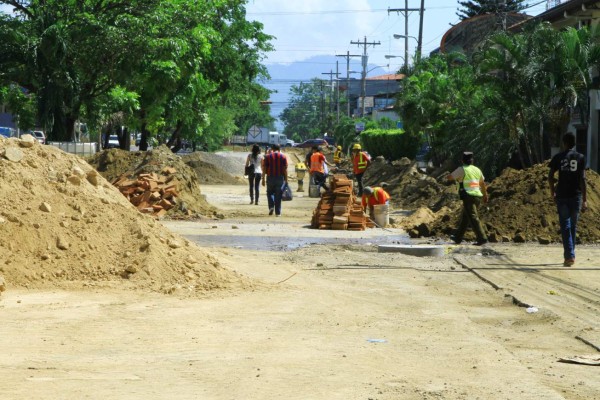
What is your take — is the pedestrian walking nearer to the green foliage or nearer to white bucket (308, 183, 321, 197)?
white bucket (308, 183, 321, 197)

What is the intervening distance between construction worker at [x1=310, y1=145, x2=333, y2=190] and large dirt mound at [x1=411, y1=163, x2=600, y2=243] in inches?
461

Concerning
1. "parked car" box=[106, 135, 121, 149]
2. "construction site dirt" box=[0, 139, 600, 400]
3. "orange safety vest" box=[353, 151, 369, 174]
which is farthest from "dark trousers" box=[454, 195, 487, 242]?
"parked car" box=[106, 135, 121, 149]

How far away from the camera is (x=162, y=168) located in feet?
95.3

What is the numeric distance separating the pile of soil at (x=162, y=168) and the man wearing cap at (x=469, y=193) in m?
8.50

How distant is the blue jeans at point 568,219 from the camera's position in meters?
15.6

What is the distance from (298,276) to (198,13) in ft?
101

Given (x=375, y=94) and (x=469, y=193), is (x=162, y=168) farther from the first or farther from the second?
(x=375, y=94)

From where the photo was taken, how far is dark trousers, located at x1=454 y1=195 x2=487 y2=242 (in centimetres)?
1916

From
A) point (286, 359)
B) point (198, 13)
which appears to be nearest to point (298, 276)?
point (286, 359)

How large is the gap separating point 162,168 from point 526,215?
11.4 meters

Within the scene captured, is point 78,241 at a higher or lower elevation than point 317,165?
lower

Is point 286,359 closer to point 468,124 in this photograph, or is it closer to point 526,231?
point 526,231

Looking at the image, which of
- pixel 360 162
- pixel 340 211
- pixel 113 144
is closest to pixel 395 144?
pixel 113 144

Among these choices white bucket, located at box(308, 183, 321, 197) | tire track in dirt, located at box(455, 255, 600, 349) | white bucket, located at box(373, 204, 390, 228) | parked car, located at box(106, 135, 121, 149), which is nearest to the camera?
tire track in dirt, located at box(455, 255, 600, 349)
